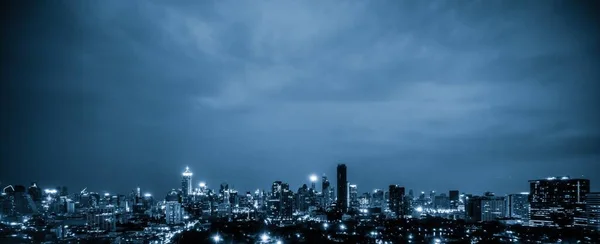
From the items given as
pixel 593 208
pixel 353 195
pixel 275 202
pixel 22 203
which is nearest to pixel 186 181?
pixel 275 202

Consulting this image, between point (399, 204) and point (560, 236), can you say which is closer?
point (560, 236)

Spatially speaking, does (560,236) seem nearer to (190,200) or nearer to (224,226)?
(224,226)

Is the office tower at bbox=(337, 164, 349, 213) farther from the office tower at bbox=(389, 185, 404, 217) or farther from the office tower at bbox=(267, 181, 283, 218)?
the office tower at bbox=(267, 181, 283, 218)

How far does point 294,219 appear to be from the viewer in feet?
136

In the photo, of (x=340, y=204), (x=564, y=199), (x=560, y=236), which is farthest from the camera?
(x=340, y=204)

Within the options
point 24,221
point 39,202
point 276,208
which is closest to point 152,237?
point 24,221

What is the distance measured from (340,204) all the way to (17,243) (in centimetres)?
4451

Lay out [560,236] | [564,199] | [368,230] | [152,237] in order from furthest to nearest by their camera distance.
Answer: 1. [564,199]
2. [368,230]
3. [560,236]
4. [152,237]

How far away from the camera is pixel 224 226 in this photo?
98.4 ft

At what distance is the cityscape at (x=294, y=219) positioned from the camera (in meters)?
23.0

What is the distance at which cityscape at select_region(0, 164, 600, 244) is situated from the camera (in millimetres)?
22953

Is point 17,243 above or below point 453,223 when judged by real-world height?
above

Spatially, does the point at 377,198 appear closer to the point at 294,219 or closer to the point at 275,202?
the point at 275,202

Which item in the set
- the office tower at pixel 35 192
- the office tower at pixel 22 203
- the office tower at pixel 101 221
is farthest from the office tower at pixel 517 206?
the office tower at pixel 35 192
